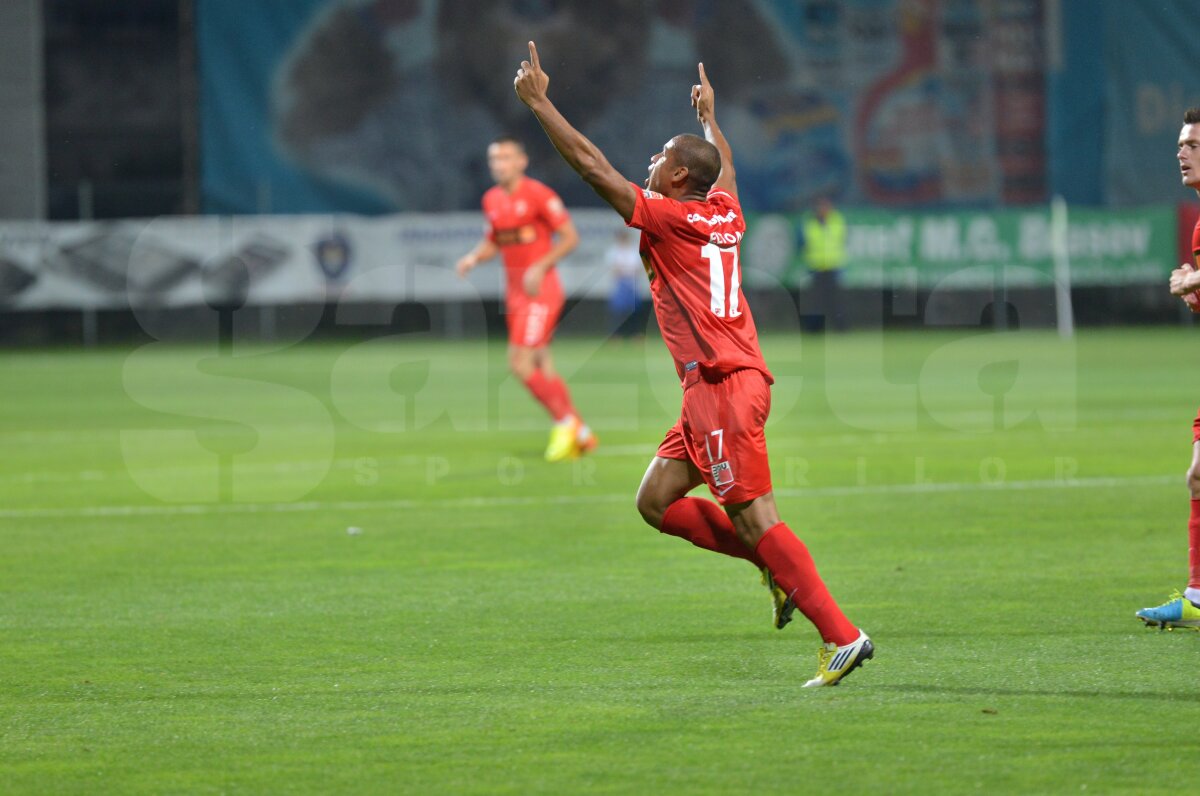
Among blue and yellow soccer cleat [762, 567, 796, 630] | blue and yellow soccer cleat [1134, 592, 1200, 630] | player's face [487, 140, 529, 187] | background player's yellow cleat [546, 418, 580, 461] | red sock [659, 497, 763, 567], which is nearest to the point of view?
blue and yellow soccer cleat [762, 567, 796, 630]

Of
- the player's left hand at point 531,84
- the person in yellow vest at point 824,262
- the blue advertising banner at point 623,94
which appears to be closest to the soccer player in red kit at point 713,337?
the player's left hand at point 531,84

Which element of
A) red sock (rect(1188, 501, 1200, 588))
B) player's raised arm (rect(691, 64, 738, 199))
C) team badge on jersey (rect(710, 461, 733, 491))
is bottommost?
red sock (rect(1188, 501, 1200, 588))

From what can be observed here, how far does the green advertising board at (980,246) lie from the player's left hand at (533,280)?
17793mm

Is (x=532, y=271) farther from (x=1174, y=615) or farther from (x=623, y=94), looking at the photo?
(x=623, y=94)

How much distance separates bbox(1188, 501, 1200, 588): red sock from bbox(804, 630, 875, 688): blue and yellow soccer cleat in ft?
6.22

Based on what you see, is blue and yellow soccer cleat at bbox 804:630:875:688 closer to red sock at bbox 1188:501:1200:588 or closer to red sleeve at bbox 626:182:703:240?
red sleeve at bbox 626:182:703:240

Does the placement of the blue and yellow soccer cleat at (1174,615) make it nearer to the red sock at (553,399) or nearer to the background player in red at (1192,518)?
the background player in red at (1192,518)

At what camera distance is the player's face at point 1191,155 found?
7176 millimetres

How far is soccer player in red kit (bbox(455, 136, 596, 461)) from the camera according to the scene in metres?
14.2

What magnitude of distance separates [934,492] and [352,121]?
22.2 metres

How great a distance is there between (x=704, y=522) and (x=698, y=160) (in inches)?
58.2

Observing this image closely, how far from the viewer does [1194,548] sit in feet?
24.1

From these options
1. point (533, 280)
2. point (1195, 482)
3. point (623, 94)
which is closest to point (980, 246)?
point (623, 94)

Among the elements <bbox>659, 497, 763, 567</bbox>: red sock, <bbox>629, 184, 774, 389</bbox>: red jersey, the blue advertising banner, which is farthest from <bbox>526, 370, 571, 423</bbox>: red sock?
the blue advertising banner
